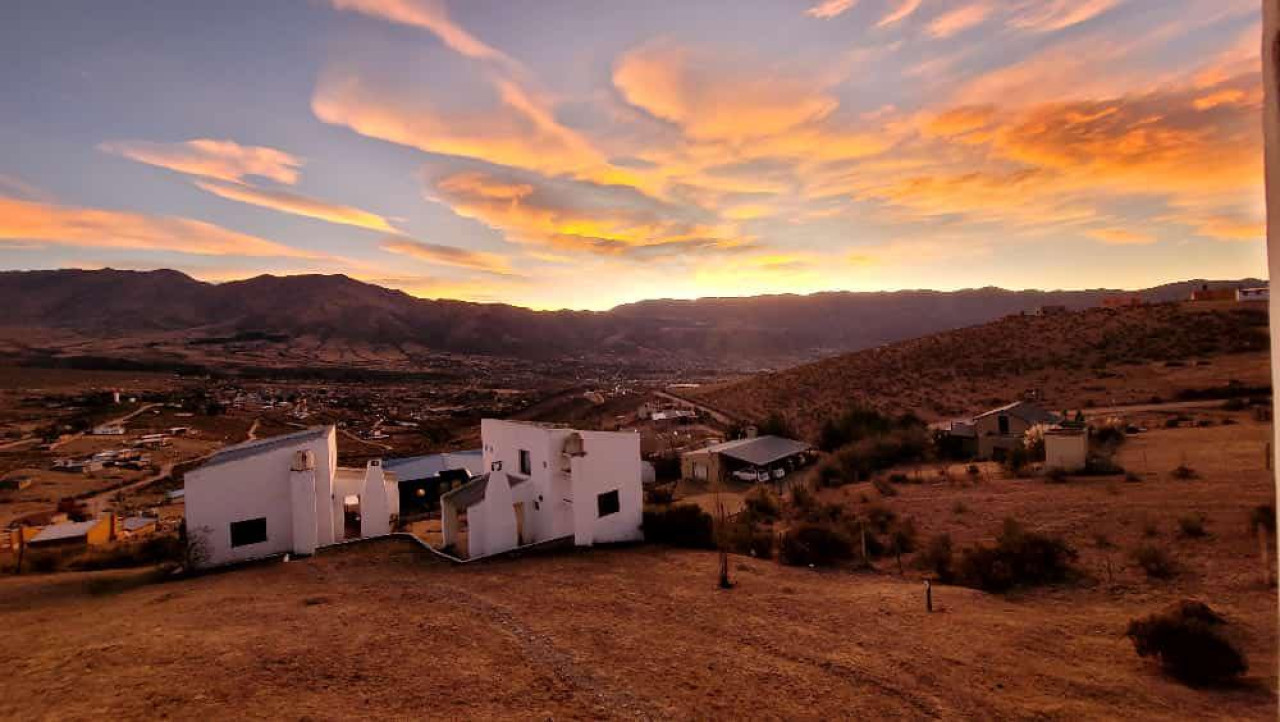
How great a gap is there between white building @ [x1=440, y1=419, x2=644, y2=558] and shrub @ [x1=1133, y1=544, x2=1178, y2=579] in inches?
550

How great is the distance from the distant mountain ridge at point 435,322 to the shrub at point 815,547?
13983cm

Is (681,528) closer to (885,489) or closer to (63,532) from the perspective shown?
(885,489)

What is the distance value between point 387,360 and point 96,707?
451ft

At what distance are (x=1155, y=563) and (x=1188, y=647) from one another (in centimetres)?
489

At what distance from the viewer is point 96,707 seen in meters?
9.50

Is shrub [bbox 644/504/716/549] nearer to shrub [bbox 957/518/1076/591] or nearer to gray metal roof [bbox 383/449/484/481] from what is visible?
shrub [bbox 957/518/1076/591]

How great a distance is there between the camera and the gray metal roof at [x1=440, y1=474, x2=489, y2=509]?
20484 mm

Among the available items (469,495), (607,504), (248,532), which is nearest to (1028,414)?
(607,504)

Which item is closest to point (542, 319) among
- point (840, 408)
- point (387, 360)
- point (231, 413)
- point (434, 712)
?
point (387, 360)

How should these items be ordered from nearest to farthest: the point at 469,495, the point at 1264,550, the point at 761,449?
the point at 1264,550 → the point at 469,495 → the point at 761,449

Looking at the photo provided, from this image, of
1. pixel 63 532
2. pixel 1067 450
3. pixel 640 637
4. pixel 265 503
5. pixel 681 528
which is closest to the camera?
pixel 640 637

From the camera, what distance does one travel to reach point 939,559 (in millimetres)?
16188

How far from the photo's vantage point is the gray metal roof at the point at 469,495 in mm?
20484

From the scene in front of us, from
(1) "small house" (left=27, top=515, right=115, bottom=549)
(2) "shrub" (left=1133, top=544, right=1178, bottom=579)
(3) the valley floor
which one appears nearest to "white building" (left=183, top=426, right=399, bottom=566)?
(3) the valley floor
